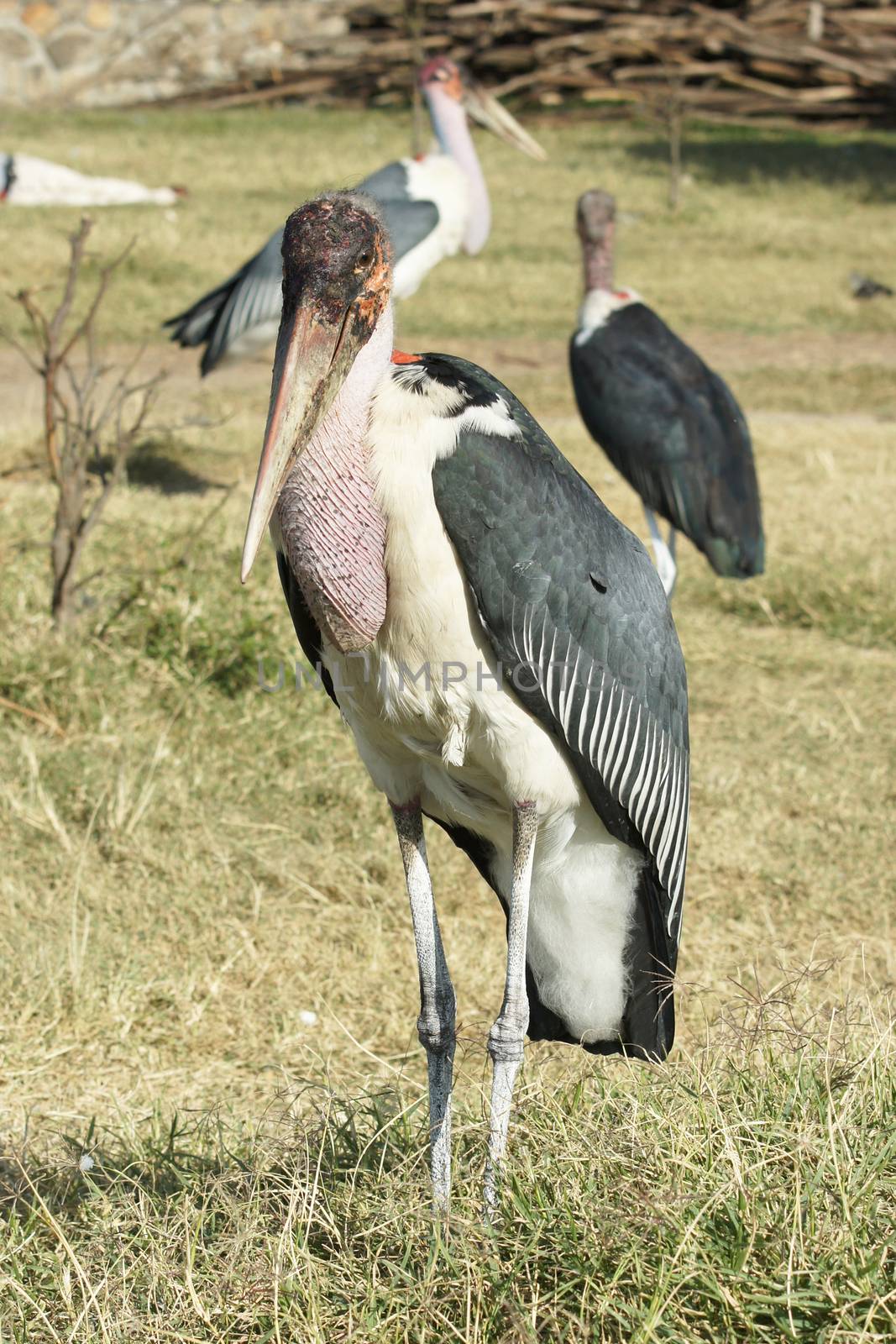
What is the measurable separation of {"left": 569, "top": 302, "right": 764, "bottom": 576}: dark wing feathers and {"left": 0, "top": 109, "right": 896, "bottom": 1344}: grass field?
12.7 inches

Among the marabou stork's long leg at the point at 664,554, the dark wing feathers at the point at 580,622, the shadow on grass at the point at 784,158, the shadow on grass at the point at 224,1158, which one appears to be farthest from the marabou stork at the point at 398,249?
the shadow on grass at the point at 784,158

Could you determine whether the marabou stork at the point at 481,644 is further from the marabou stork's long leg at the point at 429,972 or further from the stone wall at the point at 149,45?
the stone wall at the point at 149,45

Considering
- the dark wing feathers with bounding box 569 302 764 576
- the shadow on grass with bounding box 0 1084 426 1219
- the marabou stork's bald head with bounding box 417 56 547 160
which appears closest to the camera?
the shadow on grass with bounding box 0 1084 426 1219

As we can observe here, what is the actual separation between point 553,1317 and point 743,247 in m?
9.84

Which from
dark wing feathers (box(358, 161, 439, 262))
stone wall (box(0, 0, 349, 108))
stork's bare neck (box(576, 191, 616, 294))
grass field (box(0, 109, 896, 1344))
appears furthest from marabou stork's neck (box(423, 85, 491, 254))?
stone wall (box(0, 0, 349, 108))

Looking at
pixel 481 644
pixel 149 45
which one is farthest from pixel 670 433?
pixel 149 45

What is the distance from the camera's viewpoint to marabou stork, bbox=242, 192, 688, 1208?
181 cm

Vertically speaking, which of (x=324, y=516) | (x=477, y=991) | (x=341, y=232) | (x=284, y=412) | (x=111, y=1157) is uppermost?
(x=341, y=232)

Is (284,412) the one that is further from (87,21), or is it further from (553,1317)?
(87,21)

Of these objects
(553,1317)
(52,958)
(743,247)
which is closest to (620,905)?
(553,1317)

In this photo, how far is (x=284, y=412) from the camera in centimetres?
175

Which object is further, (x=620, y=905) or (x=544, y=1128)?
(x=620, y=905)

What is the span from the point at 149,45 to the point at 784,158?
6.33 meters

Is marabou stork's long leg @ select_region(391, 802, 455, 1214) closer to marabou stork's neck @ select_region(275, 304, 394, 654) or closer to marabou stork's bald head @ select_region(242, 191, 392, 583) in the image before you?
marabou stork's neck @ select_region(275, 304, 394, 654)
